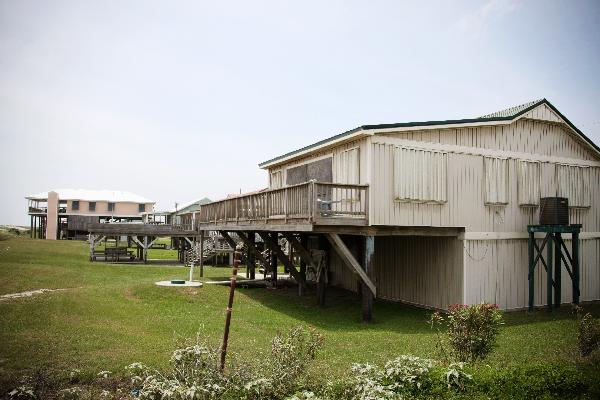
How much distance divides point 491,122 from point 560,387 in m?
11.2

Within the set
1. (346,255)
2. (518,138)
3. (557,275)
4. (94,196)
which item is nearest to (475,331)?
(346,255)

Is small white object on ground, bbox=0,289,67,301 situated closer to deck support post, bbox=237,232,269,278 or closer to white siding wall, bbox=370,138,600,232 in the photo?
deck support post, bbox=237,232,269,278

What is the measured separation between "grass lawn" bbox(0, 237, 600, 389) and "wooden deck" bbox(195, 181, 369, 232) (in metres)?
3.04

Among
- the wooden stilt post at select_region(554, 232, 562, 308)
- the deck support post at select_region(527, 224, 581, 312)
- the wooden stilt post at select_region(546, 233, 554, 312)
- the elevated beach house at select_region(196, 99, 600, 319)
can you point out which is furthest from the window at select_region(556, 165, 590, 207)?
the wooden stilt post at select_region(546, 233, 554, 312)

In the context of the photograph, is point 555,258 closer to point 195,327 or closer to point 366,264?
point 366,264

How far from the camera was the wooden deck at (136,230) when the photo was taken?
33.9 m

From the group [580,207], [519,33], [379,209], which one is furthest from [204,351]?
[580,207]

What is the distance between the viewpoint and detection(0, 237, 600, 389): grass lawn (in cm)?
938

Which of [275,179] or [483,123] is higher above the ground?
[483,123]

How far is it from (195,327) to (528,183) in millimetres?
13180

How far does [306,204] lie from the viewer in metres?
13.2

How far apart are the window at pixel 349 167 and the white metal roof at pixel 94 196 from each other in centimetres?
5479

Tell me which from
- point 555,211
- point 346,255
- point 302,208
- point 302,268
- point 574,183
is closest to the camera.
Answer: point 302,208

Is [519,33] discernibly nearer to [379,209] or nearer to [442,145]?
[442,145]
